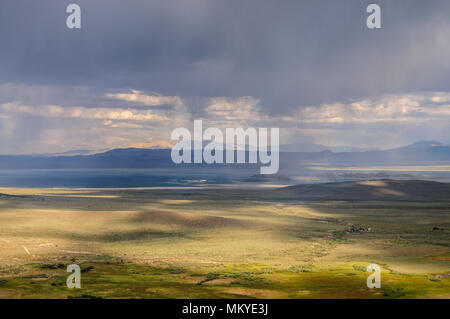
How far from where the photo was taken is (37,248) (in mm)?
49812

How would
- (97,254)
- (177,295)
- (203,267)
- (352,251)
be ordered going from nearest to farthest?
(177,295) < (203,267) < (97,254) < (352,251)

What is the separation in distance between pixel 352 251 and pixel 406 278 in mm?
15463

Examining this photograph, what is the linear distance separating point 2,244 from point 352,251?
37636mm

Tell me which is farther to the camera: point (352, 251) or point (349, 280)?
point (352, 251)

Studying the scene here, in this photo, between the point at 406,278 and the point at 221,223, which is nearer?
the point at 406,278

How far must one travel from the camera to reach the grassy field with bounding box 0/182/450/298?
108 feet

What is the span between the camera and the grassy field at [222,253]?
108ft

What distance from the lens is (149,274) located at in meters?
38.5

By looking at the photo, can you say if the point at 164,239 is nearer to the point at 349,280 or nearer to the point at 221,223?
the point at 221,223

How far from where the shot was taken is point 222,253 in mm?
50531

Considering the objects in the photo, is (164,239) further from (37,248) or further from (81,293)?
(81,293)
